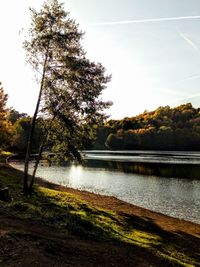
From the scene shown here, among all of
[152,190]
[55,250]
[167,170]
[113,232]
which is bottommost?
[113,232]

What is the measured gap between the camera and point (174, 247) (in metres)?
24.7

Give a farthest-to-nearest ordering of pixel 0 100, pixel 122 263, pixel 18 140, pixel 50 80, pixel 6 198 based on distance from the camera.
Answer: pixel 18 140, pixel 0 100, pixel 50 80, pixel 6 198, pixel 122 263

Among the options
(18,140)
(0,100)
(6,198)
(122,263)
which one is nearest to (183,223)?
(6,198)

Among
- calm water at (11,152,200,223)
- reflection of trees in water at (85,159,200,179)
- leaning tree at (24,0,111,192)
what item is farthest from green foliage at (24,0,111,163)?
Answer: reflection of trees in water at (85,159,200,179)

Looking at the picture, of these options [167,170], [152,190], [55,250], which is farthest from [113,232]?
[167,170]

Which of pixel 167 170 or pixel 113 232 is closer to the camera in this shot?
pixel 113 232

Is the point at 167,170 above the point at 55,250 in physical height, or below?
above

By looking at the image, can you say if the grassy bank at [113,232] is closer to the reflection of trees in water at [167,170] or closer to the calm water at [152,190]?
the calm water at [152,190]

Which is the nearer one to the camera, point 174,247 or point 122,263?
point 122,263

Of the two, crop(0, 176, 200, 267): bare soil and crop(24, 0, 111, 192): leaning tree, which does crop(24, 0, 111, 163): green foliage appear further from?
crop(0, 176, 200, 267): bare soil

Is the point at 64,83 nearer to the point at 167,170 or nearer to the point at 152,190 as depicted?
the point at 152,190

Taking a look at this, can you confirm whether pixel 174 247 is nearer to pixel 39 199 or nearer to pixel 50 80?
pixel 39 199

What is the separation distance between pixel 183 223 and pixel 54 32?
22.7m

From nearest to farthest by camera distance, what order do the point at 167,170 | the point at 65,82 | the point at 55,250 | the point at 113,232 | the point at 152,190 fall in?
the point at 55,250, the point at 113,232, the point at 65,82, the point at 152,190, the point at 167,170
